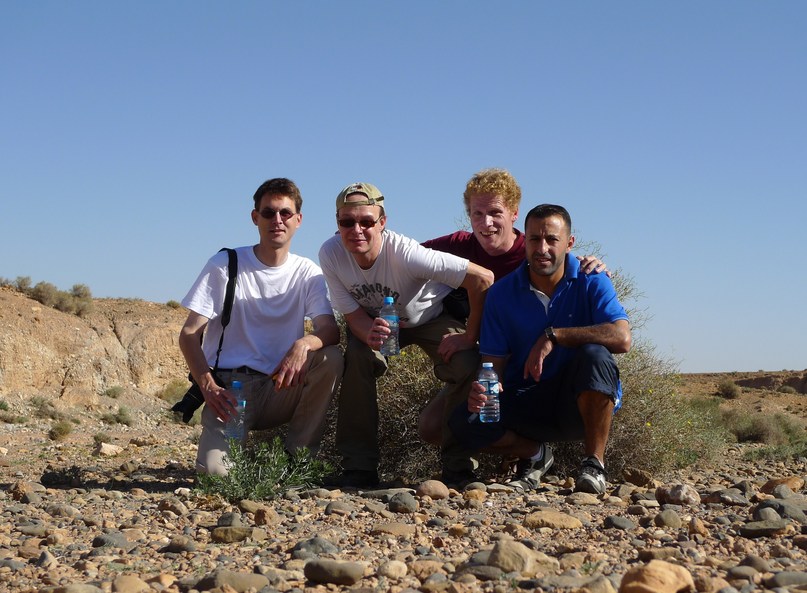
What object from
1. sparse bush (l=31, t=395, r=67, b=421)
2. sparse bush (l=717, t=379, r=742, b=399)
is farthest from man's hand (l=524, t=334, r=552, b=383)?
sparse bush (l=717, t=379, r=742, b=399)

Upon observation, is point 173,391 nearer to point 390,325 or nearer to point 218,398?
point 218,398

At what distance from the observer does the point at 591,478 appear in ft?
19.3

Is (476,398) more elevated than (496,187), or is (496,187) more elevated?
(496,187)

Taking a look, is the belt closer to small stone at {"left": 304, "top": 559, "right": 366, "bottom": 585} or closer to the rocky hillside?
small stone at {"left": 304, "top": 559, "right": 366, "bottom": 585}

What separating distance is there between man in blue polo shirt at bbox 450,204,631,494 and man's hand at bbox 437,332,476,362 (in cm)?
23

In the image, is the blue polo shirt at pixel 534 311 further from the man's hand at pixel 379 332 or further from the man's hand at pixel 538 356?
the man's hand at pixel 379 332

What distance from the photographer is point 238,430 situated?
21.3 feet

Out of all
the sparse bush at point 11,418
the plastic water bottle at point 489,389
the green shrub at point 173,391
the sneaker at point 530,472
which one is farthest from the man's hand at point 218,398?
the green shrub at point 173,391

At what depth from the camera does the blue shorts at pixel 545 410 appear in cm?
596

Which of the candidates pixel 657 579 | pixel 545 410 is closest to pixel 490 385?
pixel 545 410

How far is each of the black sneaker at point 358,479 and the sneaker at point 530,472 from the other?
3.51 ft

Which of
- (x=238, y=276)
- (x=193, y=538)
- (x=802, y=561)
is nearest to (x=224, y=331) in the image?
(x=238, y=276)

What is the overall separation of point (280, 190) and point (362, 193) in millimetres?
652

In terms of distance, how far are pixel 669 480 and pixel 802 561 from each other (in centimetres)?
372
